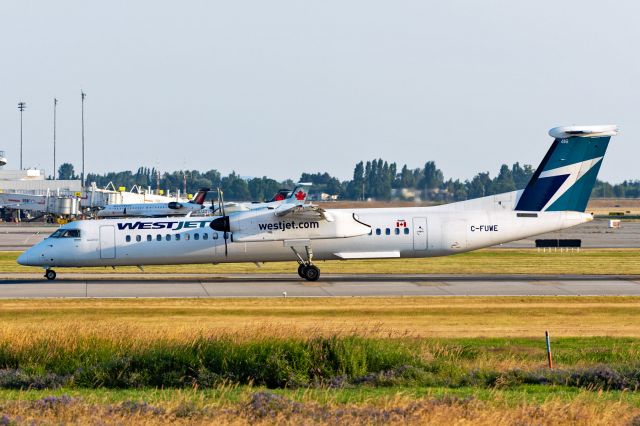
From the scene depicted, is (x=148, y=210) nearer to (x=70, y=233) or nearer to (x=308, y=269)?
(x=70, y=233)

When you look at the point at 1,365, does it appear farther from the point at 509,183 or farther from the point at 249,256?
the point at 509,183

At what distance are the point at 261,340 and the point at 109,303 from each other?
46.9 ft

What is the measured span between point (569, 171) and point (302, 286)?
42.3ft

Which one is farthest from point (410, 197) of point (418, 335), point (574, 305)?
point (418, 335)

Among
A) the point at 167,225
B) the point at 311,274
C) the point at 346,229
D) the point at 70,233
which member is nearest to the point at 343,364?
the point at 346,229

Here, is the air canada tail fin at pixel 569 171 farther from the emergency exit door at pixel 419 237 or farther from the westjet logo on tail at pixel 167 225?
the westjet logo on tail at pixel 167 225

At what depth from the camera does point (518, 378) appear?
17.2m

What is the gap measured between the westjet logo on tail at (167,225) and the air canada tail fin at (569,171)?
14089mm

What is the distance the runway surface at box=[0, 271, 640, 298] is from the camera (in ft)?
113

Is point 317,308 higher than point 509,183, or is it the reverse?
point 509,183

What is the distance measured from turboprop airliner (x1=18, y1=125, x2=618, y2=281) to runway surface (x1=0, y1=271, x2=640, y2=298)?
3.89ft

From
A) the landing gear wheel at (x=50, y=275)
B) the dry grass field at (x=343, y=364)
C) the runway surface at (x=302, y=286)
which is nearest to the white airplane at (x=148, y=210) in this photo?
the runway surface at (x=302, y=286)

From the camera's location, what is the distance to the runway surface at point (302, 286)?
3453cm

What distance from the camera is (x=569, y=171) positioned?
129 feet
